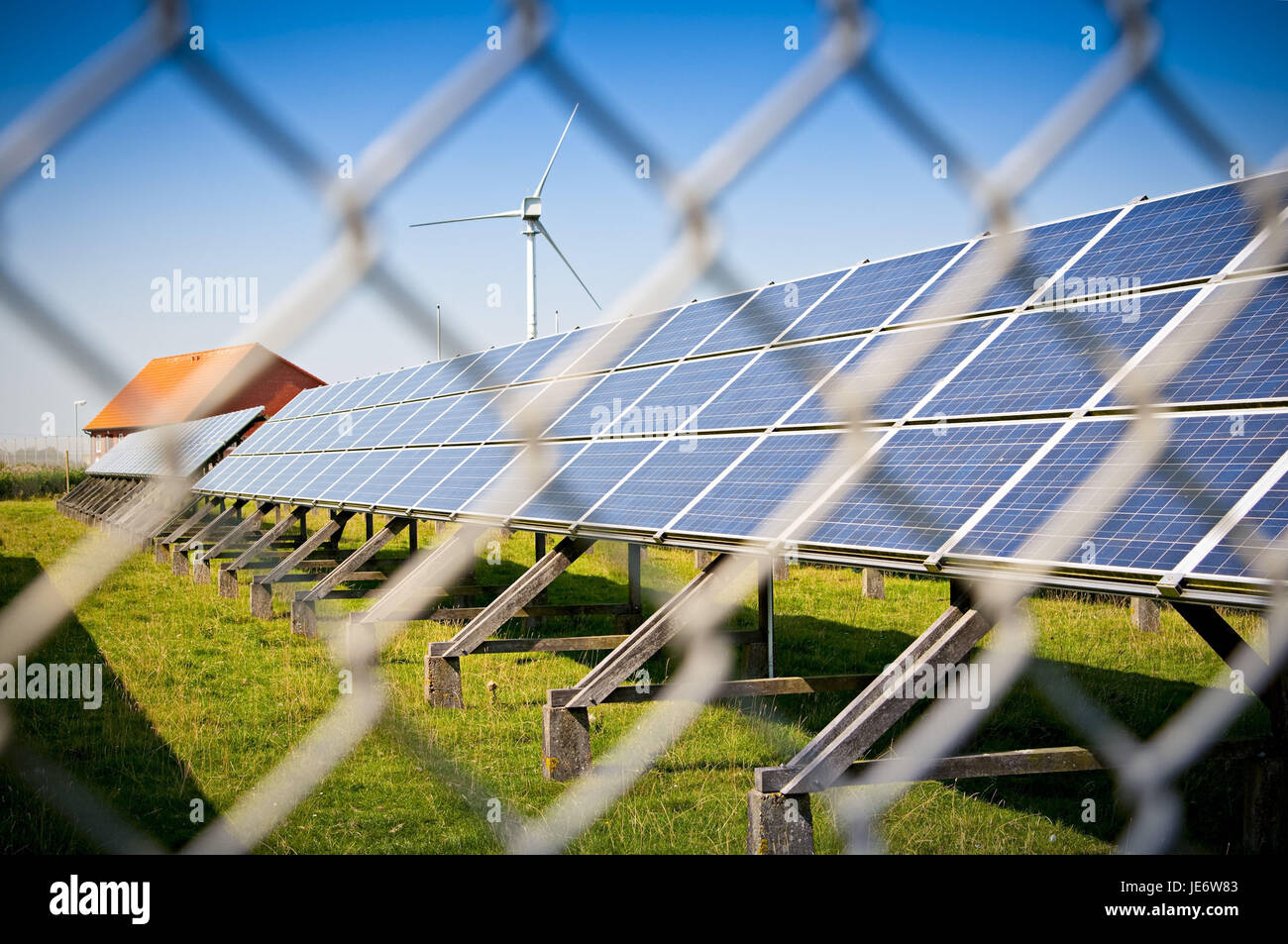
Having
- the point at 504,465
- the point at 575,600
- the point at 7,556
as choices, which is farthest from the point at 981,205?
the point at 7,556

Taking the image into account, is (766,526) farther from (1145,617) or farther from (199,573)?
(199,573)

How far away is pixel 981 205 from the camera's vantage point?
314cm

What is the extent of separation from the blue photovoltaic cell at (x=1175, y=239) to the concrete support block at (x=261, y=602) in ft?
41.5

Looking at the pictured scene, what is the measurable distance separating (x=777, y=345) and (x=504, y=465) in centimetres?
394

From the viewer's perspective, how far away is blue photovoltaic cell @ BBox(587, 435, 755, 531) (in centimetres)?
923

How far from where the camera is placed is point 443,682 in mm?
10336

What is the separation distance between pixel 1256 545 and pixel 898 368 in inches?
152

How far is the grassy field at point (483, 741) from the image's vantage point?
7082 mm

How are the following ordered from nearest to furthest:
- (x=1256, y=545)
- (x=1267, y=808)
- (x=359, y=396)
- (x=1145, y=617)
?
(x=1256, y=545), (x=1267, y=808), (x=1145, y=617), (x=359, y=396)

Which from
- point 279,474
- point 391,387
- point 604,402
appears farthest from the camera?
point 391,387

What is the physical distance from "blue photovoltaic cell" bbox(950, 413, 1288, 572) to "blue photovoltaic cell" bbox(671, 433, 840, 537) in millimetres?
1795

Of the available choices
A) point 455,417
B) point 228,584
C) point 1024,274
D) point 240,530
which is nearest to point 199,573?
point 240,530

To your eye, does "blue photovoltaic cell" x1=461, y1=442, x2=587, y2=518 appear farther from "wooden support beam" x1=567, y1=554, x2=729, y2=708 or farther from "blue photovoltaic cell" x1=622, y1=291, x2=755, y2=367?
"wooden support beam" x1=567, y1=554, x2=729, y2=708
